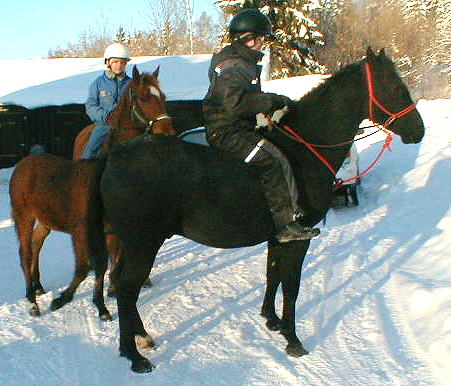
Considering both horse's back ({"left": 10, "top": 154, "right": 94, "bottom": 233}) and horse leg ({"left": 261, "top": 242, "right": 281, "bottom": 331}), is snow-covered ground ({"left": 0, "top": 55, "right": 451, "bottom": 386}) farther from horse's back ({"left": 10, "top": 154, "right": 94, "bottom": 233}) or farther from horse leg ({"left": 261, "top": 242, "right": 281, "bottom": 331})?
horse's back ({"left": 10, "top": 154, "right": 94, "bottom": 233})

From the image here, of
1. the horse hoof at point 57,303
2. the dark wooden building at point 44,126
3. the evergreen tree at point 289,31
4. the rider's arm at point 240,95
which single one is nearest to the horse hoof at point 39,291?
the horse hoof at point 57,303

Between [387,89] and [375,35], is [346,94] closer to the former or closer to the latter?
[387,89]

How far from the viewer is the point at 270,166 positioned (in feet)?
14.2

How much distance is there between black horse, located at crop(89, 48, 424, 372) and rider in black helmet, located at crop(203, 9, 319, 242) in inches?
5.3

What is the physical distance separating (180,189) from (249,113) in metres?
0.91

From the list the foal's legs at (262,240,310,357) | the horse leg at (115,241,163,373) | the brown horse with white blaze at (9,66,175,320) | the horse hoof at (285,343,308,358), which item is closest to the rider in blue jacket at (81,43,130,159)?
the brown horse with white blaze at (9,66,175,320)

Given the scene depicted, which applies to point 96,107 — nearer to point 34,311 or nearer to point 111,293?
point 111,293

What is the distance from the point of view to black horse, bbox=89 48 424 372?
4242mm

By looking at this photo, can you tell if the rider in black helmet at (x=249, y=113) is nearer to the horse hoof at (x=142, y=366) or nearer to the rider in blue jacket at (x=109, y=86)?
the horse hoof at (x=142, y=366)

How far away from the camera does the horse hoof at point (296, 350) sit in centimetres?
452

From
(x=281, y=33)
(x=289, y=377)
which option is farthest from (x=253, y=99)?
(x=281, y=33)

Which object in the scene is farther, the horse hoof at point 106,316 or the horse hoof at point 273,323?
the horse hoof at point 106,316

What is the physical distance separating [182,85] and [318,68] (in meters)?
17.8

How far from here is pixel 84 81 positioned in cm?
1811
